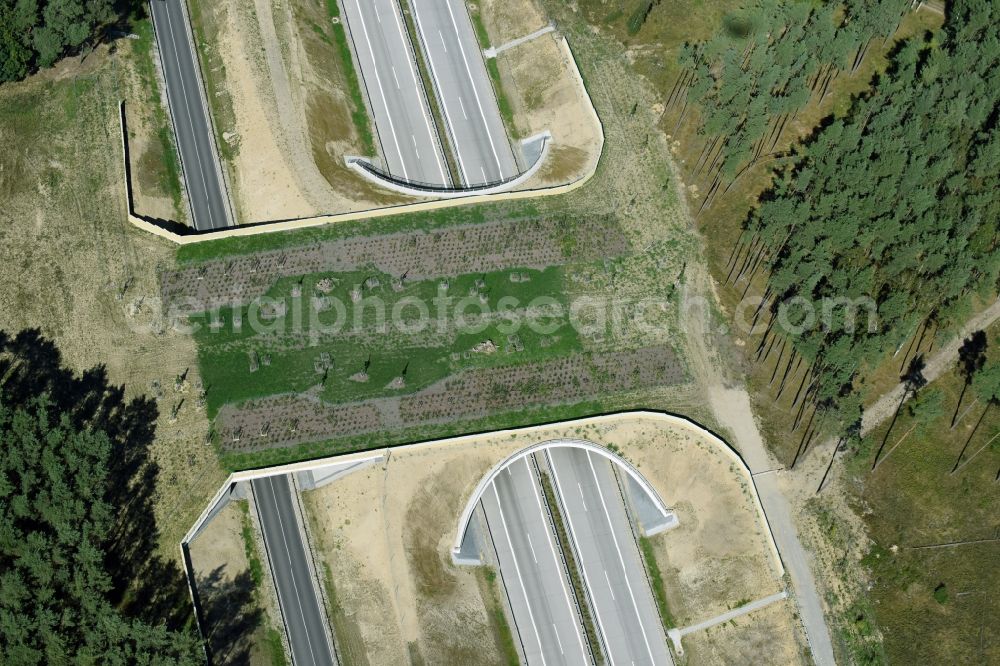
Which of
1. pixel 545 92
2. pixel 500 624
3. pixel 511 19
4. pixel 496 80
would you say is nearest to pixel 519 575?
pixel 500 624

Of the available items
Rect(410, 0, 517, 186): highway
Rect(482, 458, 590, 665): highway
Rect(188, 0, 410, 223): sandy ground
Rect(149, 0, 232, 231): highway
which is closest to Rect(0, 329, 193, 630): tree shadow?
Rect(149, 0, 232, 231): highway

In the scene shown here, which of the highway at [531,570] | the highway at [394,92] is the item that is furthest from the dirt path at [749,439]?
the highway at [394,92]

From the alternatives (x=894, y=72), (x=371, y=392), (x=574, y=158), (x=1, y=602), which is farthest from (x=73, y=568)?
(x=894, y=72)

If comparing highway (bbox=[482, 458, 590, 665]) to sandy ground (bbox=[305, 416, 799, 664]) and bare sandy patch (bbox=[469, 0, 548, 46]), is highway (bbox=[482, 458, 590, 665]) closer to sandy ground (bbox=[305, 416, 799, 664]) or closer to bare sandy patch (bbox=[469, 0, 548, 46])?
sandy ground (bbox=[305, 416, 799, 664])

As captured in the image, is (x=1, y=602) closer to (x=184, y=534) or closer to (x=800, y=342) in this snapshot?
(x=184, y=534)

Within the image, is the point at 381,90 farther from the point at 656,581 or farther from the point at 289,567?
the point at 656,581

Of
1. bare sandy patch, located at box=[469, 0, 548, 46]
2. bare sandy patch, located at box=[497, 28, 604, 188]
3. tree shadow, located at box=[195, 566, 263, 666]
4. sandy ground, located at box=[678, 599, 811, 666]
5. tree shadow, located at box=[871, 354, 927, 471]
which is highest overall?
bare sandy patch, located at box=[469, 0, 548, 46]

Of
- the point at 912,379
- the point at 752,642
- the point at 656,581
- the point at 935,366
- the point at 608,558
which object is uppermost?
the point at 935,366
